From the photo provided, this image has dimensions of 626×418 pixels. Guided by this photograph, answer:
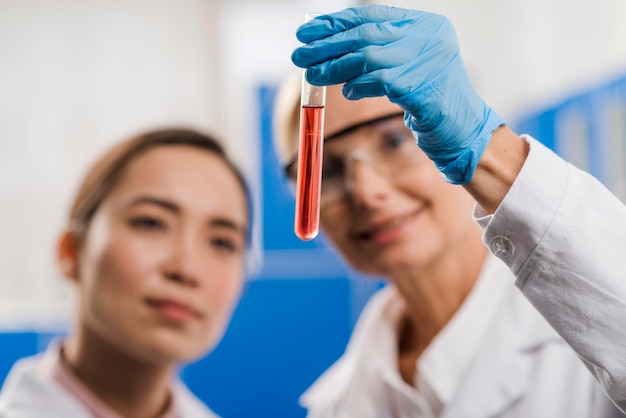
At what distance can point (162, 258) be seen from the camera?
1.44 m

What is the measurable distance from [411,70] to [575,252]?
0.28 m

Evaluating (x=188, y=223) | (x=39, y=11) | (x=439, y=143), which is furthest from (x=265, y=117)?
(x=439, y=143)

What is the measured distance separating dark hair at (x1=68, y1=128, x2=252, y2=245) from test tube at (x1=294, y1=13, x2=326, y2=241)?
2.61ft

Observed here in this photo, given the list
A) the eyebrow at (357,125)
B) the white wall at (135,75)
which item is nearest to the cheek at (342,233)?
the eyebrow at (357,125)

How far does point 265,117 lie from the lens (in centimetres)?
344

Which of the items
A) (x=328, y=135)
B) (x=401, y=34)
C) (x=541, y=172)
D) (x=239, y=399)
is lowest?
(x=239, y=399)

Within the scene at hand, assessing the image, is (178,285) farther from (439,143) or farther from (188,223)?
(439,143)

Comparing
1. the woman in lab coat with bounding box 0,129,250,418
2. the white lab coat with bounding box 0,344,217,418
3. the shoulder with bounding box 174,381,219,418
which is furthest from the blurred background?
the white lab coat with bounding box 0,344,217,418

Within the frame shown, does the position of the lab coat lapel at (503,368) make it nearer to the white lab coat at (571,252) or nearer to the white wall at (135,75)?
the white lab coat at (571,252)

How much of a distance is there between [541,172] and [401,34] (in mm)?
230

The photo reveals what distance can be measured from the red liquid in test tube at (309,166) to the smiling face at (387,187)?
446 millimetres

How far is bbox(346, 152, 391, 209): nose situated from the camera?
1298mm

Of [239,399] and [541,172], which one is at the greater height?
[541,172]

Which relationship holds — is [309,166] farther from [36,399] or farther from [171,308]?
[36,399]
